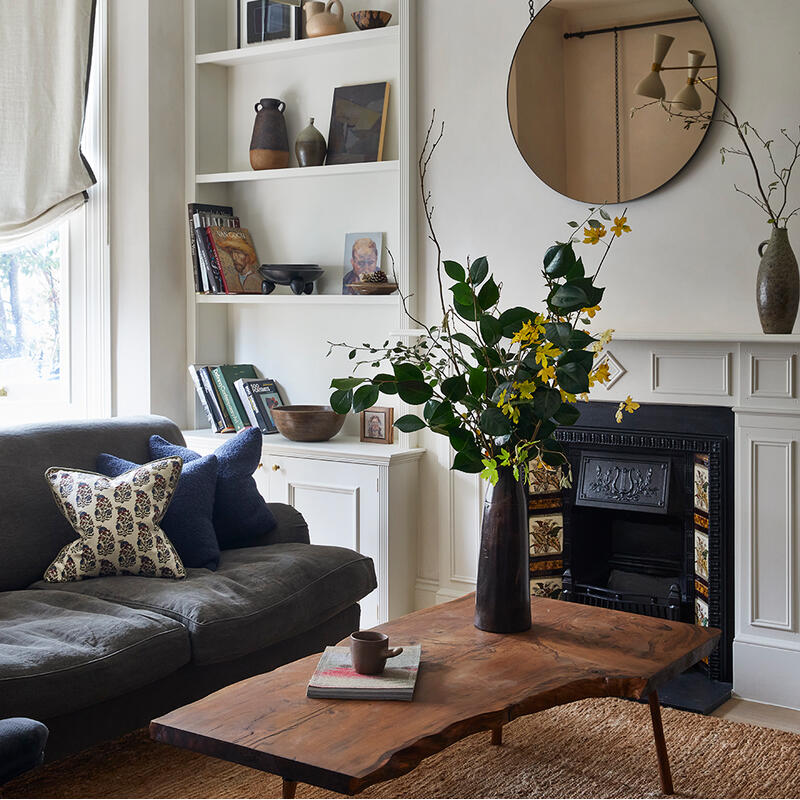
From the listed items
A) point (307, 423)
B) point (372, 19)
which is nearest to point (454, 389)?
point (307, 423)

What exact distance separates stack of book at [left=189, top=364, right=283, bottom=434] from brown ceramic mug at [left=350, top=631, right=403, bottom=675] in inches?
92.8

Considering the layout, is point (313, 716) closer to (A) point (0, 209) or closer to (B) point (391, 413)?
(B) point (391, 413)

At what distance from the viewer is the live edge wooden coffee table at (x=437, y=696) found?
1.67 metres

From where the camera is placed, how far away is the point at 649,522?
364cm

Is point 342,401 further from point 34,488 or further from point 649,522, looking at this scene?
point 649,522

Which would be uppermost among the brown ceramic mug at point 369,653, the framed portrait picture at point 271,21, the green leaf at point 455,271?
the framed portrait picture at point 271,21

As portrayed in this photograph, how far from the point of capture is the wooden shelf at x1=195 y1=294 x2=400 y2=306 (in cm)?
392

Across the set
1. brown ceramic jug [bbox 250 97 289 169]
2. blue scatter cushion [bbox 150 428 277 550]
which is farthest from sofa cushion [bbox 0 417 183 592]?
brown ceramic jug [bbox 250 97 289 169]

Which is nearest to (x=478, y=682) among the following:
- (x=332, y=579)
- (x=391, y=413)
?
(x=332, y=579)

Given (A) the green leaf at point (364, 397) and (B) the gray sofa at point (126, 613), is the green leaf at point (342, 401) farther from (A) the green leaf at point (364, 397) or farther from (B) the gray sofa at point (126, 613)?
(B) the gray sofa at point (126, 613)

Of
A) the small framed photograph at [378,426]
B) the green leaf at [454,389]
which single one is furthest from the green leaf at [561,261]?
the small framed photograph at [378,426]

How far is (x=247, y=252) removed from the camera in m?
4.42

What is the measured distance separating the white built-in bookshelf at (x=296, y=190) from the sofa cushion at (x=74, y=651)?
69.3 inches

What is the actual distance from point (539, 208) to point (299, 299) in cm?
105
